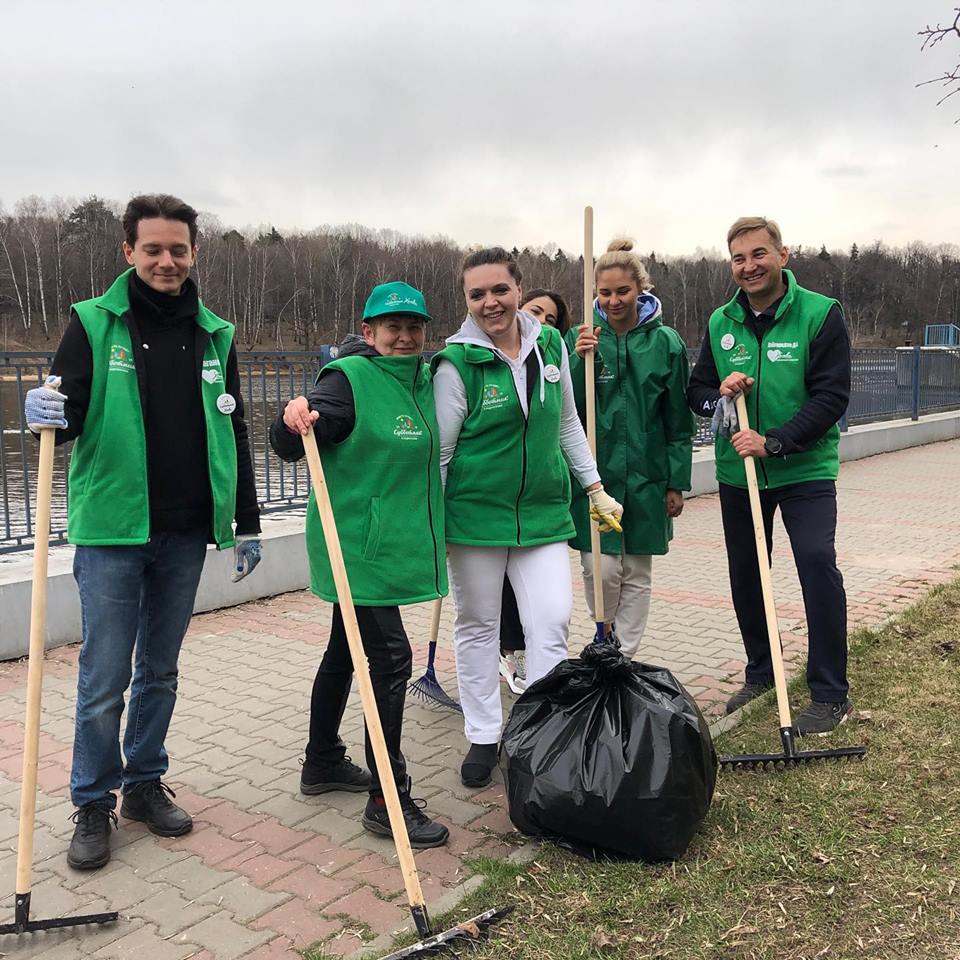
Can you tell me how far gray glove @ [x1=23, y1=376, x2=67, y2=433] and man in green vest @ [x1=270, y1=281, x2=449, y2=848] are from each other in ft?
2.02

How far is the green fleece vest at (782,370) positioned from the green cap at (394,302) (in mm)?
1487

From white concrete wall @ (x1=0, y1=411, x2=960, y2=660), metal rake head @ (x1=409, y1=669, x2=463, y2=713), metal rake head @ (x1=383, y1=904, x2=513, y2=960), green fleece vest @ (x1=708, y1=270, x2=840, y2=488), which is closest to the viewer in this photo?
metal rake head @ (x1=383, y1=904, x2=513, y2=960)

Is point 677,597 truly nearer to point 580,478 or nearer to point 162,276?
point 580,478

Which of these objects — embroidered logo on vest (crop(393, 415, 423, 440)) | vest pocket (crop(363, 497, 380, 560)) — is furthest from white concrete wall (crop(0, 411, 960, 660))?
embroidered logo on vest (crop(393, 415, 423, 440))

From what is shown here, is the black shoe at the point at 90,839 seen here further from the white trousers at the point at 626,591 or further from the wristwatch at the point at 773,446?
the wristwatch at the point at 773,446

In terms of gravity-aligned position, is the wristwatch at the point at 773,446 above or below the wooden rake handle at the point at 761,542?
above

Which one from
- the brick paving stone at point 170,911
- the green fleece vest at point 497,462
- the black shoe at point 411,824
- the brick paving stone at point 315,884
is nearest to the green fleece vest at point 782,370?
the green fleece vest at point 497,462

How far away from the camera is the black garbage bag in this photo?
286 centimetres

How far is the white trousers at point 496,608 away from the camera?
11.5 ft

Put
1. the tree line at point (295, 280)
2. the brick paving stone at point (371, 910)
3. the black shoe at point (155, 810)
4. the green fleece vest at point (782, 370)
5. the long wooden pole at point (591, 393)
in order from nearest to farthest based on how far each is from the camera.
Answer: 1. the brick paving stone at point (371, 910)
2. the black shoe at point (155, 810)
3. the long wooden pole at point (591, 393)
4. the green fleece vest at point (782, 370)
5. the tree line at point (295, 280)

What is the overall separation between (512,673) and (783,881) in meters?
2.01

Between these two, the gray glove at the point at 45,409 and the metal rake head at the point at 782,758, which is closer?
the gray glove at the point at 45,409

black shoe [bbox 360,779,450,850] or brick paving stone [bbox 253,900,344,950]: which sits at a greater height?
black shoe [bbox 360,779,450,850]

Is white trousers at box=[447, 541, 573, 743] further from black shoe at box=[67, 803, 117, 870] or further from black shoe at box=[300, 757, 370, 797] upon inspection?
black shoe at box=[67, 803, 117, 870]
